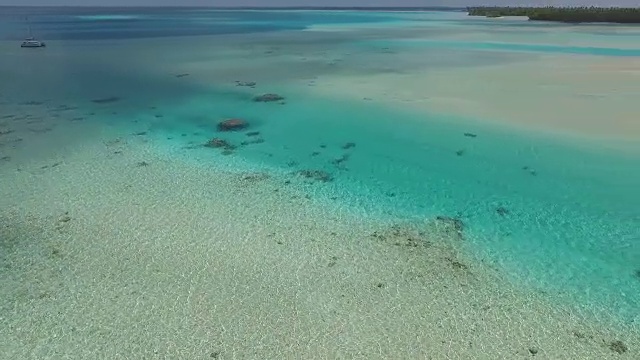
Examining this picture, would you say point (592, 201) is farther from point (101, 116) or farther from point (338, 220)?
point (101, 116)

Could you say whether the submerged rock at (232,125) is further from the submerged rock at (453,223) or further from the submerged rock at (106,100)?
Result: the submerged rock at (453,223)

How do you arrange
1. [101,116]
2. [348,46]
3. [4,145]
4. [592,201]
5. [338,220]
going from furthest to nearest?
→ [348,46], [101,116], [4,145], [592,201], [338,220]

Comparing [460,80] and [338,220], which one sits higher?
[460,80]

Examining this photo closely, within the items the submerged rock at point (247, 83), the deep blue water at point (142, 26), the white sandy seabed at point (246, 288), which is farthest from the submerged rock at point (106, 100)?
the deep blue water at point (142, 26)

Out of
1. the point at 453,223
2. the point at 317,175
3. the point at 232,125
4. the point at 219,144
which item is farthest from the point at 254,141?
the point at 453,223

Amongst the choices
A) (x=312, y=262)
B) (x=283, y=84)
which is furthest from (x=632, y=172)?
(x=283, y=84)

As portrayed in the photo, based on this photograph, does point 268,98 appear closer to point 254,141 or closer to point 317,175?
point 254,141
